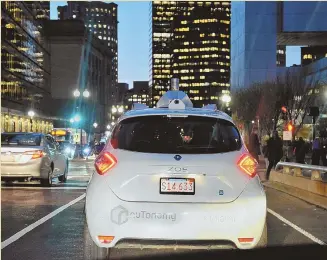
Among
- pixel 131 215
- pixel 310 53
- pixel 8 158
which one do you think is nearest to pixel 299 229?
pixel 131 215

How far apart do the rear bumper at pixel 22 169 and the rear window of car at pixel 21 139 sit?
1.99 ft

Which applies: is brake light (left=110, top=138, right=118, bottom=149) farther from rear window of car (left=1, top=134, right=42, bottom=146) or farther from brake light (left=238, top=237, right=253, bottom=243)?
rear window of car (left=1, top=134, right=42, bottom=146)

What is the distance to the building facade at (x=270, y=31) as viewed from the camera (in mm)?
57812

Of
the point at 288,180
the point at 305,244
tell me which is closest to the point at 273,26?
the point at 288,180

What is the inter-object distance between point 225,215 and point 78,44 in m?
123

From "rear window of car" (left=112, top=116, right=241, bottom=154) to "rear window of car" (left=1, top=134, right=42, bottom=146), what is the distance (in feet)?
35.3

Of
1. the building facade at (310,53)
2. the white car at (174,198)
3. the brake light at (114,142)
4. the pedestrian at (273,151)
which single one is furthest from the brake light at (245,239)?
the building facade at (310,53)

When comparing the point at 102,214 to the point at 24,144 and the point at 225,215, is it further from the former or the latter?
the point at 24,144

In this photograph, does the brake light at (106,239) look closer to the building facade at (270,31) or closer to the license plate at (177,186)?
the license plate at (177,186)

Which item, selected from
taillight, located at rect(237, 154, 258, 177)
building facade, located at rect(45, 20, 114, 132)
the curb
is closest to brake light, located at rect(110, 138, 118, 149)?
taillight, located at rect(237, 154, 258, 177)

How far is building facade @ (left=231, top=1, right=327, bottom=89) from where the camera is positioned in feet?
190

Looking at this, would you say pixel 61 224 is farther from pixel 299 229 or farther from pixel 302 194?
pixel 302 194

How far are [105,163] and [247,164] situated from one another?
4.66 ft

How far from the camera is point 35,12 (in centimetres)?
8519
